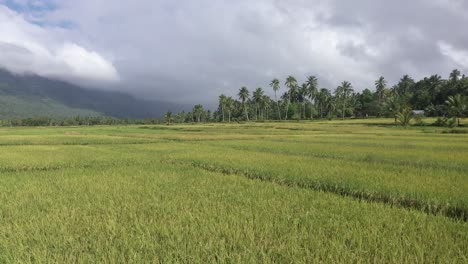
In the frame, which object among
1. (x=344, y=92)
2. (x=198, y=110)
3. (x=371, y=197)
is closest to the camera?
(x=371, y=197)

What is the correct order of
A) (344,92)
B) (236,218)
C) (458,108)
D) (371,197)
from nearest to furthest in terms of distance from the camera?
(236,218) < (371,197) < (458,108) < (344,92)

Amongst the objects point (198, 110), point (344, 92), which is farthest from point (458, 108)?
point (198, 110)

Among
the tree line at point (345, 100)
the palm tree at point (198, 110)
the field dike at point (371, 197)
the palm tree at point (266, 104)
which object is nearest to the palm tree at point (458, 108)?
the tree line at point (345, 100)

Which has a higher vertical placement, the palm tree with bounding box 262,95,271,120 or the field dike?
the palm tree with bounding box 262,95,271,120

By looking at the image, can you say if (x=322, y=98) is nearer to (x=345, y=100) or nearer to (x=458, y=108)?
(x=345, y=100)

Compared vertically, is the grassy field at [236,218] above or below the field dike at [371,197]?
above

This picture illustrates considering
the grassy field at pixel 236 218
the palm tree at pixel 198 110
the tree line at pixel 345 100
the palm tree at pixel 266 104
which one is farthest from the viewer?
the palm tree at pixel 198 110

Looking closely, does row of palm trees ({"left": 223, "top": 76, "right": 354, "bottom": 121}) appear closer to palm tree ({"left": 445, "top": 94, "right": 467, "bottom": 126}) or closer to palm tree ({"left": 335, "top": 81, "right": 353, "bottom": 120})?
palm tree ({"left": 335, "top": 81, "right": 353, "bottom": 120})

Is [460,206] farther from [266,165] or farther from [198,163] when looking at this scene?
[198,163]

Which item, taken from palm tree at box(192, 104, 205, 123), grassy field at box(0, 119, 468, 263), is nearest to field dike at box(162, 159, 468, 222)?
grassy field at box(0, 119, 468, 263)

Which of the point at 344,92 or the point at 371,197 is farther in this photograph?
the point at 344,92

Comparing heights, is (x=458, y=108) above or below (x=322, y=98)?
below

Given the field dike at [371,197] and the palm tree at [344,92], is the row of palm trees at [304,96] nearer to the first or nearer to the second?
the palm tree at [344,92]

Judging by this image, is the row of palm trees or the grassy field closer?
the grassy field
